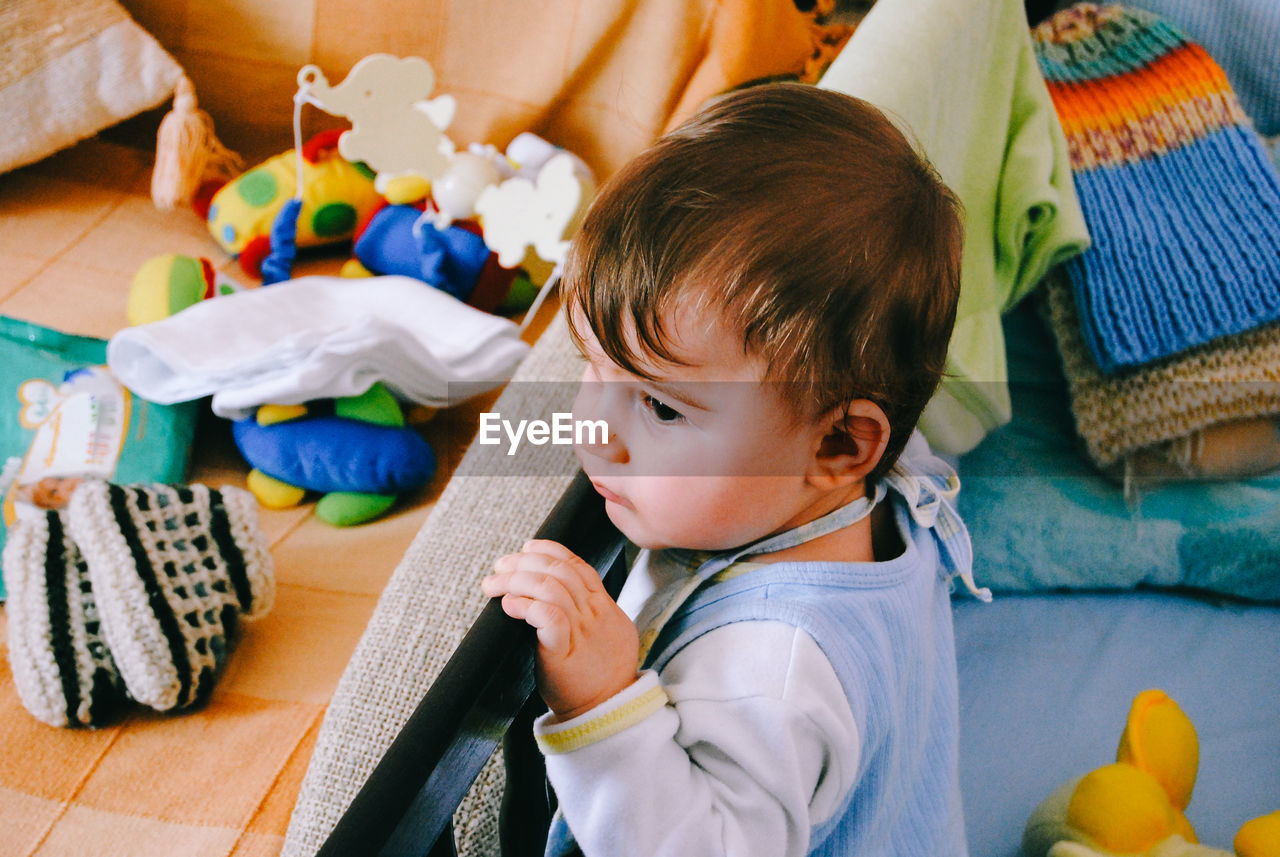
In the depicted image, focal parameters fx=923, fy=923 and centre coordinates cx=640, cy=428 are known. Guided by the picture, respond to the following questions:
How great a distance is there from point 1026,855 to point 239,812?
63cm

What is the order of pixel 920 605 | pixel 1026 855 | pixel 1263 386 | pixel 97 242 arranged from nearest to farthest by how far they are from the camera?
pixel 920 605 → pixel 1026 855 → pixel 1263 386 → pixel 97 242

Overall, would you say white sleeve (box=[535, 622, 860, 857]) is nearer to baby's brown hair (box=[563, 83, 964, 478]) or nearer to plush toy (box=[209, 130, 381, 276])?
baby's brown hair (box=[563, 83, 964, 478])

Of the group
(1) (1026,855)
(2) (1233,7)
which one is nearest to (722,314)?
(1) (1026,855)

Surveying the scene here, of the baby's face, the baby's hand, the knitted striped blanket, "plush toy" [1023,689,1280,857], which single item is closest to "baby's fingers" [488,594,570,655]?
the baby's hand

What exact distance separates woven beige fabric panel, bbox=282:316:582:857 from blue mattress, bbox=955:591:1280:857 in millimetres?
498

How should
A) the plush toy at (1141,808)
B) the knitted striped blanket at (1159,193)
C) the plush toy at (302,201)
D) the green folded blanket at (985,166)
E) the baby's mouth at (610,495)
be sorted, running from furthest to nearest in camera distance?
the plush toy at (302,201) < the knitted striped blanket at (1159,193) < the green folded blanket at (985,166) < the plush toy at (1141,808) < the baby's mouth at (610,495)

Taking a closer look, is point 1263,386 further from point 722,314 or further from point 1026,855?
point 722,314

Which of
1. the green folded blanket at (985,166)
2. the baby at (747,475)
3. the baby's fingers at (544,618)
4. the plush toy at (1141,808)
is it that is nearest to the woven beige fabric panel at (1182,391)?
the green folded blanket at (985,166)

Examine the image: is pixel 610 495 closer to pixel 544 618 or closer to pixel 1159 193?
pixel 544 618

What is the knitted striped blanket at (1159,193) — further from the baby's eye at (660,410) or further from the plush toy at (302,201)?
the plush toy at (302,201)

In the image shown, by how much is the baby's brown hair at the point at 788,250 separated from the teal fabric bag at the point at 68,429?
64cm

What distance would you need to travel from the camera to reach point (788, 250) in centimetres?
44

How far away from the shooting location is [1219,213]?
3.40 ft

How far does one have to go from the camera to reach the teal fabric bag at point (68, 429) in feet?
2.98
